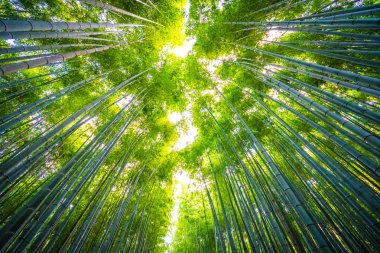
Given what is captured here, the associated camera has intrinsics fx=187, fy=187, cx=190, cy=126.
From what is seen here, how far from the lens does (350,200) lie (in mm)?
2201

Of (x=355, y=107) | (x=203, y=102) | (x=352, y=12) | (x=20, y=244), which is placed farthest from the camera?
(x=203, y=102)

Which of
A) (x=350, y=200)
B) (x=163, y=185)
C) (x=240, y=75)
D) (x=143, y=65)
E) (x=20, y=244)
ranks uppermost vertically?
(x=143, y=65)

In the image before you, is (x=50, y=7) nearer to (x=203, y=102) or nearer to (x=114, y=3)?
(x=114, y=3)

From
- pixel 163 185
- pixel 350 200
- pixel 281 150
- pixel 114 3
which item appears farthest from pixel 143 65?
pixel 350 200

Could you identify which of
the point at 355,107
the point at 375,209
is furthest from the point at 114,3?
the point at 375,209

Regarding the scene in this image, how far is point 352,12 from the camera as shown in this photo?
2.11 meters

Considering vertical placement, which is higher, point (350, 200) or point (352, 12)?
point (352, 12)

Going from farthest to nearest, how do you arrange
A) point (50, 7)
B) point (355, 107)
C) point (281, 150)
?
point (281, 150) → point (50, 7) → point (355, 107)

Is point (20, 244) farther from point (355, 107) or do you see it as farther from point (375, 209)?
point (355, 107)

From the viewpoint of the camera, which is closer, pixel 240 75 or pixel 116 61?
pixel 116 61

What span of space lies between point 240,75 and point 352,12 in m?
3.41

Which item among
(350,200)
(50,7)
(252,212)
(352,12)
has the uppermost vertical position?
(50,7)

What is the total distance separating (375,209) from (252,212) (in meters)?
1.43

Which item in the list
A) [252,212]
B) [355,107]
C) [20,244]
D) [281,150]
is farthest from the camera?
[281,150]
